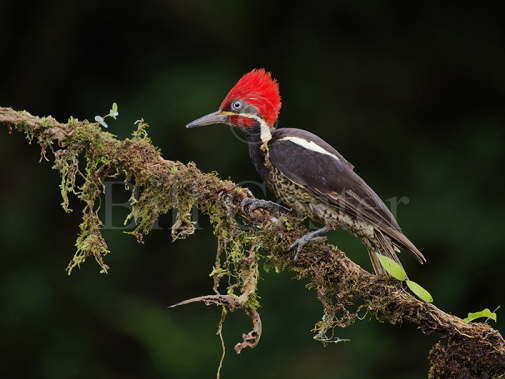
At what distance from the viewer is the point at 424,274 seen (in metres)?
4.70

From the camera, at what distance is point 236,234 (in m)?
2.74

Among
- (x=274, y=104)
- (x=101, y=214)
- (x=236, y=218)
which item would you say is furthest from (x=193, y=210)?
(x=101, y=214)

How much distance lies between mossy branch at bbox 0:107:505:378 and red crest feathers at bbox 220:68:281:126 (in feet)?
1.89

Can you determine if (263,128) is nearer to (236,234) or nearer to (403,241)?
(236,234)

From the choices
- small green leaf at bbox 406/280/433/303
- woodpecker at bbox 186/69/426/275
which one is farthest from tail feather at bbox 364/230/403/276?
small green leaf at bbox 406/280/433/303

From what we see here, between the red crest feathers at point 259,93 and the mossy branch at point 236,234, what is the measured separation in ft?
1.89

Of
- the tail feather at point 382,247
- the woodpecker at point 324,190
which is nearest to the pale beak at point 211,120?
the woodpecker at point 324,190

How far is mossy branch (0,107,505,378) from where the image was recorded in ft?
7.86

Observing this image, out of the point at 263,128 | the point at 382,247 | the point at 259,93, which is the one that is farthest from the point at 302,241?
the point at 259,93

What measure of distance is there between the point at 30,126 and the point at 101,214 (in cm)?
189

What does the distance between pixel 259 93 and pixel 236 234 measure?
771mm

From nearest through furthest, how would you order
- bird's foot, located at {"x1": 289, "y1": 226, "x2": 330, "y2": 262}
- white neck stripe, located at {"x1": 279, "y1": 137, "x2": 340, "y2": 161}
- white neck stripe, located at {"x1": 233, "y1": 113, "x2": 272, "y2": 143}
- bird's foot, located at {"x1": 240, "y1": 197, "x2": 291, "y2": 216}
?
bird's foot, located at {"x1": 289, "y1": 226, "x2": 330, "y2": 262}
bird's foot, located at {"x1": 240, "y1": 197, "x2": 291, "y2": 216}
white neck stripe, located at {"x1": 279, "y1": 137, "x2": 340, "y2": 161}
white neck stripe, located at {"x1": 233, "y1": 113, "x2": 272, "y2": 143}

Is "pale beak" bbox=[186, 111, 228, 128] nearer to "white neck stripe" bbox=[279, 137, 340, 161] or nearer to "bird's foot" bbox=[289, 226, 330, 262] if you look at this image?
"white neck stripe" bbox=[279, 137, 340, 161]

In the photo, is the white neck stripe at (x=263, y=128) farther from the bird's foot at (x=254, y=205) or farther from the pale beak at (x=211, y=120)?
the bird's foot at (x=254, y=205)
